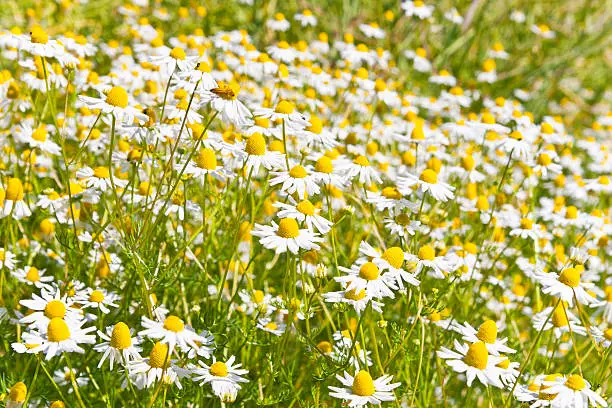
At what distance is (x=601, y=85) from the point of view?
736 cm

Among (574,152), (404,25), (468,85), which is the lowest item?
(574,152)

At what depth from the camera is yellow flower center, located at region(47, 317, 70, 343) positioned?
1.84 meters

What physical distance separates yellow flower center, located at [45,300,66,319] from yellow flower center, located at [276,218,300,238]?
63 centimetres

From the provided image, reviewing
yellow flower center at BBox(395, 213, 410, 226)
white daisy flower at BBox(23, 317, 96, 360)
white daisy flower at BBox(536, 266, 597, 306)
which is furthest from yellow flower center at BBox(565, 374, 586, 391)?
white daisy flower at BBox(23, 317, 96, 360)

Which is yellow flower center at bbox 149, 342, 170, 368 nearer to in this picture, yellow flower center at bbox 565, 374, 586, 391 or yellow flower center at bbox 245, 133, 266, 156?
yellow flower center at bbox 245, 133, 266, 156

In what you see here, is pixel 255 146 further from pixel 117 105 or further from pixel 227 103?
pixel 117 105

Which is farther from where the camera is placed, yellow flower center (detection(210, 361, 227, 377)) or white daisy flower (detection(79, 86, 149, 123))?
white daisy flower (detection(79, 86, 149, 123))

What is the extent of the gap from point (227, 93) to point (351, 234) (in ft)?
4.32

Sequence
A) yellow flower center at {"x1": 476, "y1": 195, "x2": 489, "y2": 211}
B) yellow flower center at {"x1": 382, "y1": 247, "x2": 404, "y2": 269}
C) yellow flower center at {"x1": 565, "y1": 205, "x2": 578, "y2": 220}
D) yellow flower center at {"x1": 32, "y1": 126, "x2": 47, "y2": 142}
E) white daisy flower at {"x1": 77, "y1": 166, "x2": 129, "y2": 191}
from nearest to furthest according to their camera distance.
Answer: yellow flower center at {"x1": 382, "y1": 247, "x2": 404, "y2": 269} → white daisy flower at {"x1": 77, "y1": 166, "x2": 129, "y2": 191} → yellow flower center at {"x1": 32, "y1": 126, "x2": 47, "y2": 142} → yellow flower center at {"x1": 476, "y1": 195, "x2": 489, "y2": 211} → yellow flower center at {"x1": 565, "y1": 205, "x2": 578, "y2": 220}

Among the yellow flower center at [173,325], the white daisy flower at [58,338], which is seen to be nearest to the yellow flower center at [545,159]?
the yellow flower center at [173,325]

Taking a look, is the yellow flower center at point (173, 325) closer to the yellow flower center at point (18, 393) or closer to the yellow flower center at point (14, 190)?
the yellow flower center at point (18, 393)

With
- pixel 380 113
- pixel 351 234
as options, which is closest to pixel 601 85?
pixel 380 113

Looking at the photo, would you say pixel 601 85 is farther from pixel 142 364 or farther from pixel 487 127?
pixel 142 364

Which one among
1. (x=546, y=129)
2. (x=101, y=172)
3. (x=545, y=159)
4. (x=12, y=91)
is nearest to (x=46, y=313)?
(x=101, y=172)
